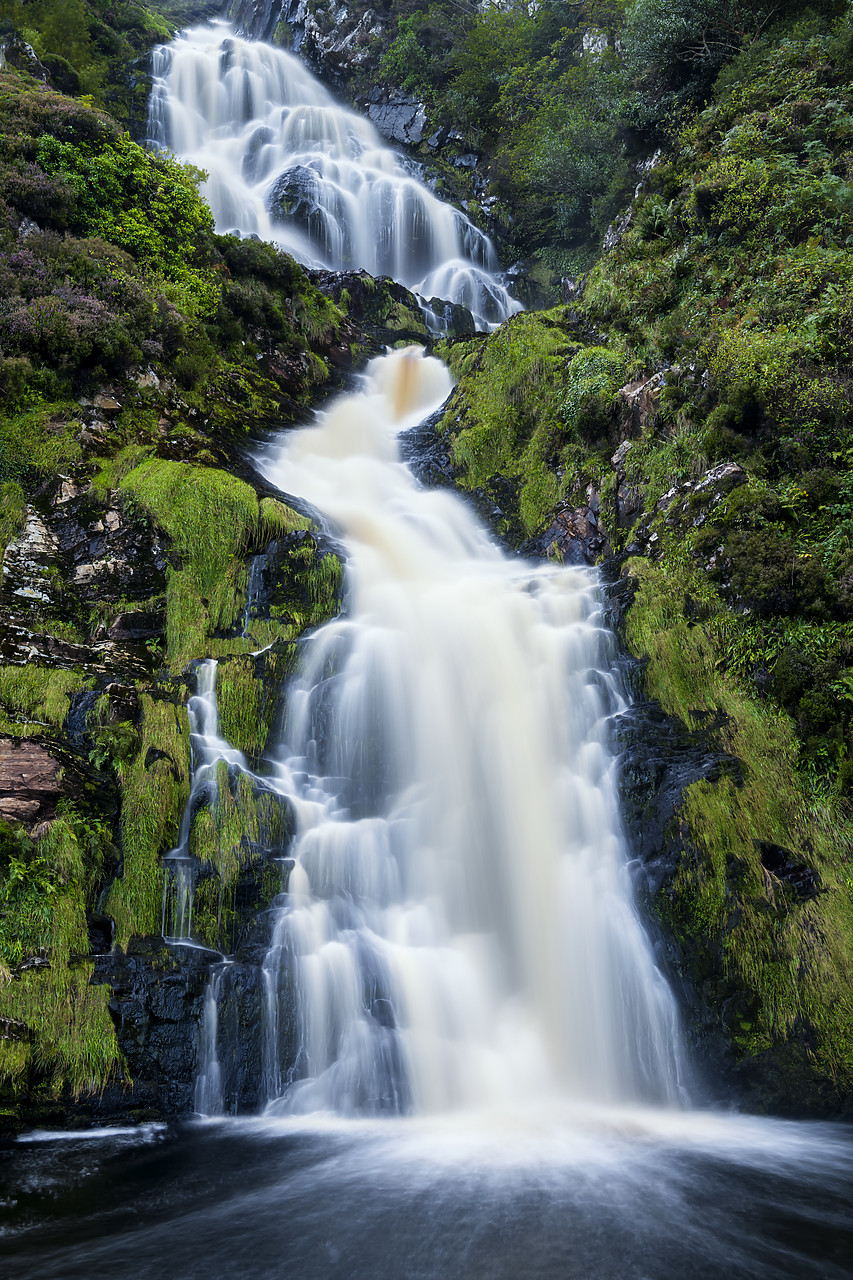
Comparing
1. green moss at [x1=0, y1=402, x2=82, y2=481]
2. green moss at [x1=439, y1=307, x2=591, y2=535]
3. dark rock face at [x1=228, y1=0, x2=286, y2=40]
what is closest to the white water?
green moss at [x1=0, y1=402, x2=82, y2=481]

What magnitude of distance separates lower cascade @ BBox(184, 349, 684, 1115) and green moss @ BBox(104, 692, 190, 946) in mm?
259

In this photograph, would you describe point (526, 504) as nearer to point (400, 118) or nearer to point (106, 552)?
point (106, 552)

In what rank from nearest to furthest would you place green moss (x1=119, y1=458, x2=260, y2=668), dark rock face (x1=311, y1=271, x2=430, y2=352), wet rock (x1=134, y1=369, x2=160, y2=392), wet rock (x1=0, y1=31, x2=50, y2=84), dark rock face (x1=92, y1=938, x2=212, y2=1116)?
dark rock face (x1=92, y1=938, x2=212, y2=1116) < green moss (x1=119, y1=458, x2=260, y2=668) < wet rock (x1=134, y1=369, x2=160, y2=392) < wet rock (x1=0, y1=31, x2=50, y2=84) < dark rock face (x1=311, y1=271, x2=430, y2=352)

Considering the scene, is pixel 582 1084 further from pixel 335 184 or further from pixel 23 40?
pixel 335 184

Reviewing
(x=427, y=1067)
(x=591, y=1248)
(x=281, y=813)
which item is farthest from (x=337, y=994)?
(x=591, y=1248)

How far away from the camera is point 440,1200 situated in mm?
4656

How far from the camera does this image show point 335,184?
2519 cm

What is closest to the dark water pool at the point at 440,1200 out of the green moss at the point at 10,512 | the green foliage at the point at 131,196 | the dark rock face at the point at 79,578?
the dark rock face at the point at 79,578

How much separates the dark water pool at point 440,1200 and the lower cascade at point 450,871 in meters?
0.48

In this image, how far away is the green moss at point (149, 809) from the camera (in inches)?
252

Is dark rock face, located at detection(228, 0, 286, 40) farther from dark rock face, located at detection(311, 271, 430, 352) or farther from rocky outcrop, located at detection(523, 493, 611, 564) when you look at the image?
rocky outcrop, located at detection(523, 493, 611, 564)

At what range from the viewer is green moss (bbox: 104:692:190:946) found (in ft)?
21.0

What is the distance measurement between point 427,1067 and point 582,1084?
1.54 meters

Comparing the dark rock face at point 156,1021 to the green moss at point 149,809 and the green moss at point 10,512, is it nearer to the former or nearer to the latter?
the green moss at point 149,809
